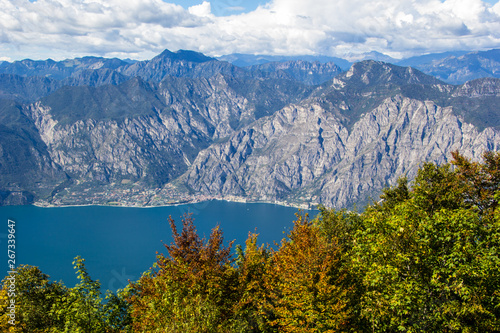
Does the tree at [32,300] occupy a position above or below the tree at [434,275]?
above

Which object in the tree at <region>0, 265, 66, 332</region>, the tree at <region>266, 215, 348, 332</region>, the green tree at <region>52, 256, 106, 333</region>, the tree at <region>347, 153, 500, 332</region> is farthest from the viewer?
the tree at <region>0, 265, 66, 332</region>

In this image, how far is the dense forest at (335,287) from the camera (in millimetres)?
17906

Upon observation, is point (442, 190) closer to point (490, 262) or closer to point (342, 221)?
point (342, 221)

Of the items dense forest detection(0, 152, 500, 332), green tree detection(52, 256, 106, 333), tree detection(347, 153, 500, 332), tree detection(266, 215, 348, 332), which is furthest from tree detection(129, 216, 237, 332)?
tree detection(347, 153, 500, 332)

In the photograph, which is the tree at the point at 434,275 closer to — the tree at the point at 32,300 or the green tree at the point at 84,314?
the green tree at the point at 84,314

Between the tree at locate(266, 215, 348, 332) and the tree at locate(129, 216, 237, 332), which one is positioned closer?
the tree at locate(129, 216, 237, 332)

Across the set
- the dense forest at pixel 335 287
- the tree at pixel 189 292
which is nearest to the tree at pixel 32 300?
the dense forest at pixel 335 287

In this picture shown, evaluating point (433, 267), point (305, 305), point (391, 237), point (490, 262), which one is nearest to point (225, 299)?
point (305, 305)

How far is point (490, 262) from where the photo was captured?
17312 mm

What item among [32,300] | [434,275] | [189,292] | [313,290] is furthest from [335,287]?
[32,300]

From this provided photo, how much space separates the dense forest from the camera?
17906 mm

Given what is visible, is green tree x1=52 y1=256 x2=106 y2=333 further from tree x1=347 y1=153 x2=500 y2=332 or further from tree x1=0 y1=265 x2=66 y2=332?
tree x1=347 y1=153 x2=500 y2=332

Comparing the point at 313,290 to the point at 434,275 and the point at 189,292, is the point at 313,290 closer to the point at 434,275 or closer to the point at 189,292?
the point at 434,275

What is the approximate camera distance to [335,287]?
19.5 metres
